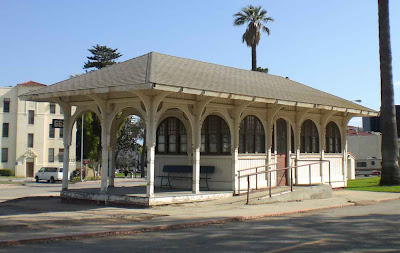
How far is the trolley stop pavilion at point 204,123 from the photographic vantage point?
14.8 metres

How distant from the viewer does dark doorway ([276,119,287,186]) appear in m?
20.2

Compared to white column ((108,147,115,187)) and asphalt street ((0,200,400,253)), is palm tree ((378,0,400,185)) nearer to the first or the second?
asphalt street ((0,200,400,253))

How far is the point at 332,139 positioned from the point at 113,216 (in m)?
14.0

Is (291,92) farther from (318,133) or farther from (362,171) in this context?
(362,171)

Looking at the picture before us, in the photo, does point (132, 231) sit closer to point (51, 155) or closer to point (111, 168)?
point (111, 168)

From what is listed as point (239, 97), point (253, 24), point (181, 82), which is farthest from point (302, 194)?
point (253, 24)

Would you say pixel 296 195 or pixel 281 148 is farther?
pixel 281 148

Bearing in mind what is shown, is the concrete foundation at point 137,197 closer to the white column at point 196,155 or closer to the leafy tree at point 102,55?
the white column at point 196,155

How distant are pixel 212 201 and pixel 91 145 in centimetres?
3573

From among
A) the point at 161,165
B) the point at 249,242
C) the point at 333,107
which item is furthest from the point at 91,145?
the point at 249,242

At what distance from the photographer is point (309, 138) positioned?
21.7 metres

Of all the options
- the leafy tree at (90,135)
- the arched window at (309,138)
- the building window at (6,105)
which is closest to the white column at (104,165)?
the arched window at (309,138)

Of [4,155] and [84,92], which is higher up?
[84,92]

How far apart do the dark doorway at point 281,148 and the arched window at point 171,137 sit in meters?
4.52
